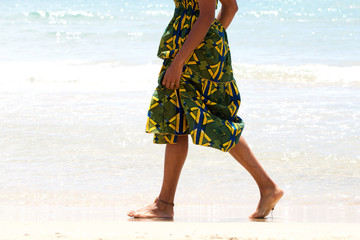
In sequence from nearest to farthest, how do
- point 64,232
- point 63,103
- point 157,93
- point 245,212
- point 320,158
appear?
point 64,232
point 157,93
point 245,212
point 320,158
point 63,103

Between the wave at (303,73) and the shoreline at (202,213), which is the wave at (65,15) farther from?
the shoreline at (202,213)

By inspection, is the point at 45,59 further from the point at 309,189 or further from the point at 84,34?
the point at 309,189

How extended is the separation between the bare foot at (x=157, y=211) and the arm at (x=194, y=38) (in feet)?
2.23

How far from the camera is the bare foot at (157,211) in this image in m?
3.24

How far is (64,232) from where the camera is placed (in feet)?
8.73

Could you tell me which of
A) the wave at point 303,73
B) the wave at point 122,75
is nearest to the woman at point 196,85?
the wave at point 122,75

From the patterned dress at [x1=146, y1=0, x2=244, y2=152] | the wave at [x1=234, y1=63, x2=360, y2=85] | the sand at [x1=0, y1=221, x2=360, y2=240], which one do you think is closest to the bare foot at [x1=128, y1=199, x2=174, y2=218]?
the sand at [x1=0, y1=221, x2=360, y2=240]

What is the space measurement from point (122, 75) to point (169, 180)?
22.5 ft

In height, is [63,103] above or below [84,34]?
below

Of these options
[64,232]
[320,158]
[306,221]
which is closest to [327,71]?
[320,158]

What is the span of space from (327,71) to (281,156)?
233 inches

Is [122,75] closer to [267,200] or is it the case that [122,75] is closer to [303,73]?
[303,73]

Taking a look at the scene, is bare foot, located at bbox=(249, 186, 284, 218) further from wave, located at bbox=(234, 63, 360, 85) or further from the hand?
wave, located at bbox=(234, 63, 360, 85)

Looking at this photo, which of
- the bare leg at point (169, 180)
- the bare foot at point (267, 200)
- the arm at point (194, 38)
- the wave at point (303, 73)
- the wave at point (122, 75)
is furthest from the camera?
the wave at point (303, 73)
